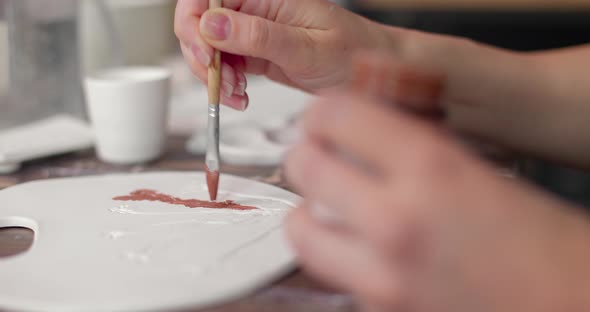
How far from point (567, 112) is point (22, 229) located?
2.33ft

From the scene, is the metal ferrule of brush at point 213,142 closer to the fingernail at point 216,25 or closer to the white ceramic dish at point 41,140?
the fingernail at point 216,25

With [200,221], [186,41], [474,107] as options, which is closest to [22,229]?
[200,221]

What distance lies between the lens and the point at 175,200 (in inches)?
29.4

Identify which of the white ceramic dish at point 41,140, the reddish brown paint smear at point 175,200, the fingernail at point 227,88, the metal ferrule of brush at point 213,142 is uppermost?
the fingernail at point 227,88

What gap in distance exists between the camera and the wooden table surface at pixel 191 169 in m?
0.52

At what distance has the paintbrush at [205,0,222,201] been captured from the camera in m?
0.74

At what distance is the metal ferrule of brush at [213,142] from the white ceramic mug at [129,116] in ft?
0.70

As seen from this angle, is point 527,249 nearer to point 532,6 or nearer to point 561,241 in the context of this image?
point 561,241

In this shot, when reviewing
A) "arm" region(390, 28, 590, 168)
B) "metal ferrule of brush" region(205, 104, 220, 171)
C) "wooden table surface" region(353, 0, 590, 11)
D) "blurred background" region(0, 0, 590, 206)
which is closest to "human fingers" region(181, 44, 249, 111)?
"metal ferrule of brush" region(205, 104, 220, 171)

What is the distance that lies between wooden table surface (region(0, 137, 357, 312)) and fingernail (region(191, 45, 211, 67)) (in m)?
0.20

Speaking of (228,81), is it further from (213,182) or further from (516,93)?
(516,93)

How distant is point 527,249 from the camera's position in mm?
405

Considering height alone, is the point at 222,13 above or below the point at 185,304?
above

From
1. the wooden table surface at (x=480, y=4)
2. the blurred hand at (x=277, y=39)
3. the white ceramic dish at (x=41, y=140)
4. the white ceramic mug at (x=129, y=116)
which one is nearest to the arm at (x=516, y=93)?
the blurred hand at (x=277, y=39)
